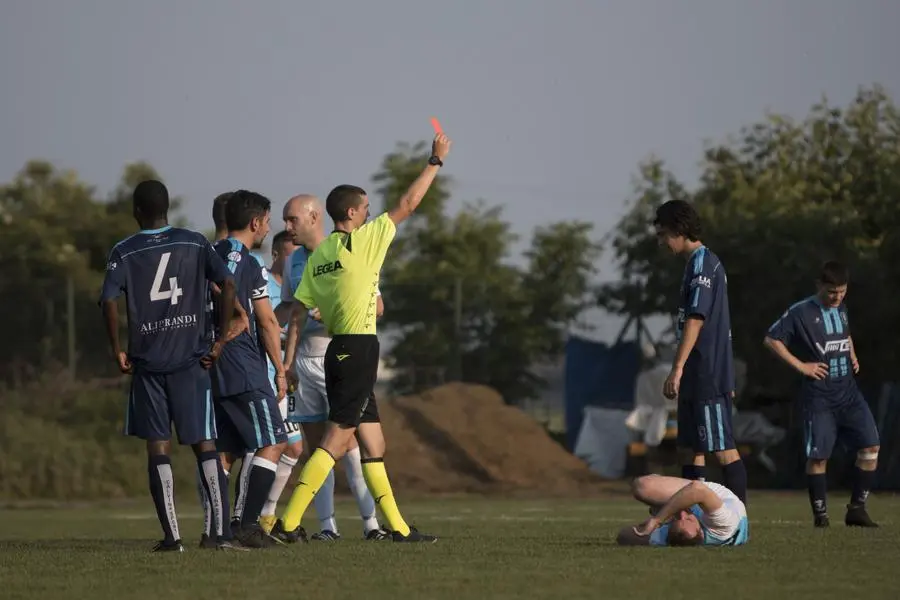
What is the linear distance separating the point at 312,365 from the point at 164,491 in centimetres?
197

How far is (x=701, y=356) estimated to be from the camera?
11.8 meters

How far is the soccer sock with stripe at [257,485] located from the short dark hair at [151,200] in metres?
1.71

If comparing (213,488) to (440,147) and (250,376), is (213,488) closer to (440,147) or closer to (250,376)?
(250,376)

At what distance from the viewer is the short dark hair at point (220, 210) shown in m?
11.3

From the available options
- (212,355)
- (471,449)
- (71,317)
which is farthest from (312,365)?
(71,317)

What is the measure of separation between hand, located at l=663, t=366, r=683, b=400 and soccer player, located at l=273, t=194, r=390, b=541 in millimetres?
2103

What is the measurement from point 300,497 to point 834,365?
4717 mm

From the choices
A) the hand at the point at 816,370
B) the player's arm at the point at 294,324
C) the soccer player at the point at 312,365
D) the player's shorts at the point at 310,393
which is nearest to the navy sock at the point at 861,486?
the hand at the point at 816,370

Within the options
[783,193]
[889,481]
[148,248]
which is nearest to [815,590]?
[148,248]

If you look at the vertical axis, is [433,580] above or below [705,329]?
below

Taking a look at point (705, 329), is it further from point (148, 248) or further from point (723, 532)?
point (148, 248)

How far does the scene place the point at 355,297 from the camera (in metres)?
10.7

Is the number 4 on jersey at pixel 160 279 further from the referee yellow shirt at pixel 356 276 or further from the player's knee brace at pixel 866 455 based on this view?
the player's knee brace at pixel 866 455

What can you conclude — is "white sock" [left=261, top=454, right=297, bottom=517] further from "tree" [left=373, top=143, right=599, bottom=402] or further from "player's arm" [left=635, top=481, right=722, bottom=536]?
"tree" [left=373, top=143, right=599, bottom=402]
